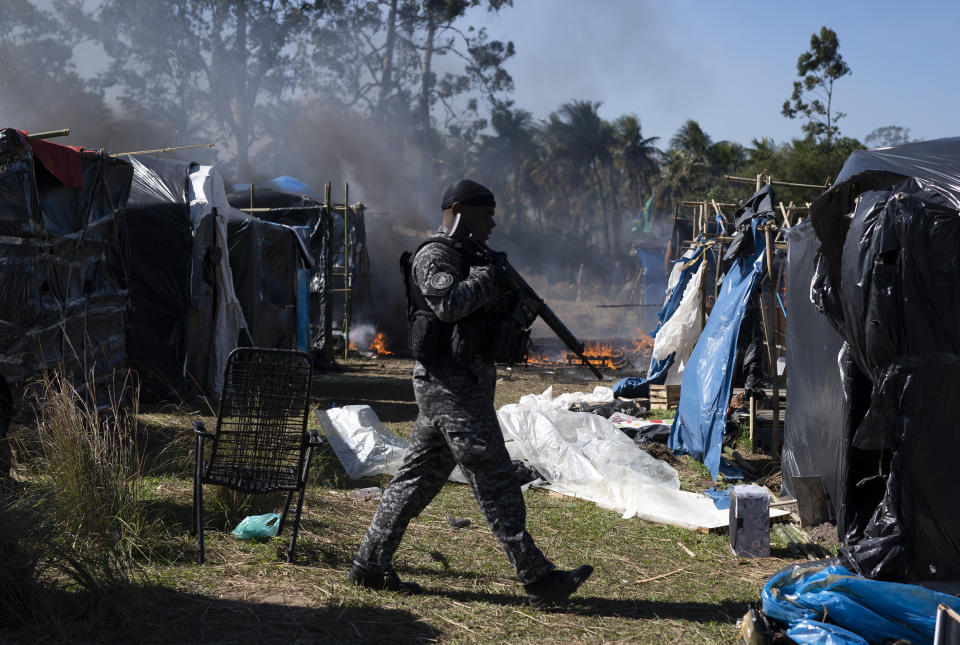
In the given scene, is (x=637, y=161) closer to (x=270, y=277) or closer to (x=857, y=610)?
(x=270, y=277)

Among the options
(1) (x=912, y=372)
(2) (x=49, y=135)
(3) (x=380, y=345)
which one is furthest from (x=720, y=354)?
(3) (x=380, y=345)

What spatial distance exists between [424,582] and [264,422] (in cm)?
128

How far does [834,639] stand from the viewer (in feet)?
10.0

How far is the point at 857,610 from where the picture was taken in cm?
317

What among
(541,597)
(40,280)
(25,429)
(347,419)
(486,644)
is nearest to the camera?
(486,644)

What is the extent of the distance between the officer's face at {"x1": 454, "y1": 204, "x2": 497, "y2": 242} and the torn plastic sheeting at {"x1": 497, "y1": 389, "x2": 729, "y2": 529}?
2.60 m

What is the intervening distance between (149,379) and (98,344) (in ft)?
7.36

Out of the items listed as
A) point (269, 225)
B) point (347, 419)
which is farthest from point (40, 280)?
point (269, 225)

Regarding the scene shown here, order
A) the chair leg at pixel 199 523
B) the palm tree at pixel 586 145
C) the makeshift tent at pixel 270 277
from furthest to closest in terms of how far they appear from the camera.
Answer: the palm tree at pixel 586 145 < the makeshift tent at pixel 270 277 < the chair leg at pixel 199 523

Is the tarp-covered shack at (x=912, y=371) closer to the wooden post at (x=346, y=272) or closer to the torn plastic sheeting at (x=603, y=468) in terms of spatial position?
the torn plastic sheeting at (x=603, y=468)

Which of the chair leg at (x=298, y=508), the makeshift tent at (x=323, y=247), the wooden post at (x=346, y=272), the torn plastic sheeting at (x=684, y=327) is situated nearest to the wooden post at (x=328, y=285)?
the makeshift tent at (x=323, y=247)

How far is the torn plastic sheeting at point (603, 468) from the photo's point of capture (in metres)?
5.57

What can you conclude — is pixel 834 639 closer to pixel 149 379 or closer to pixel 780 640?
pixel 780 640

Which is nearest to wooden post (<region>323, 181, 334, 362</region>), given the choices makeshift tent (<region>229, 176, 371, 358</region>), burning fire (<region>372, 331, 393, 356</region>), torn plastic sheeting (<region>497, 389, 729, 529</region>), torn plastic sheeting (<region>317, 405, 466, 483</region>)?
makeshift tent (<region>229, 176, 371, 358</region>)
